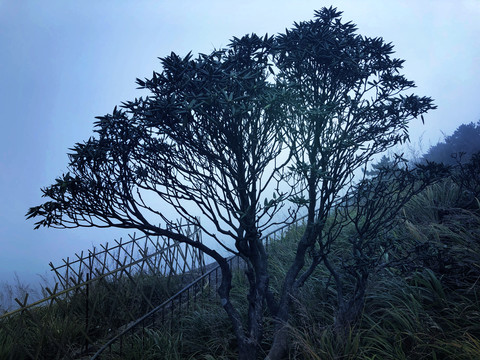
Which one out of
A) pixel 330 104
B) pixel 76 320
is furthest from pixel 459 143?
pixel 76 320

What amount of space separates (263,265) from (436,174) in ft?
9.63

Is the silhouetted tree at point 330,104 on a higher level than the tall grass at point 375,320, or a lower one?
higher

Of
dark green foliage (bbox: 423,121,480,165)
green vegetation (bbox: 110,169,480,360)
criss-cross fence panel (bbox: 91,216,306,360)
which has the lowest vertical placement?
green vegetation (bbox: 110,169,480,360)

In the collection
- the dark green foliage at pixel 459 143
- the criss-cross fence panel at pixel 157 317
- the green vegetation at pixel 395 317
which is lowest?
the green vegetation at pixel 395 317

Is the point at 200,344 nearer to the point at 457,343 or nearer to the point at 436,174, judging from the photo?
the point at 457,343

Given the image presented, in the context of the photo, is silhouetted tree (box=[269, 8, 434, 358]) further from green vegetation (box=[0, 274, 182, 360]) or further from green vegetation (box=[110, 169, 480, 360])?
green vegetation (box=[0, 274, 182, 360])

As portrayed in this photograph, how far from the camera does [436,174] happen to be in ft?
18.5

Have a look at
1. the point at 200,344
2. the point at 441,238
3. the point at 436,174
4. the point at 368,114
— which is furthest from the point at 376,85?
the point at 200,344

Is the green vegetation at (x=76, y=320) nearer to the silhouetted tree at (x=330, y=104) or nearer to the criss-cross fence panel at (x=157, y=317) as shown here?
the criss-cross fence panel at (x=157, y=317)

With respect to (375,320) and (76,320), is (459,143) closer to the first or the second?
(375,320)

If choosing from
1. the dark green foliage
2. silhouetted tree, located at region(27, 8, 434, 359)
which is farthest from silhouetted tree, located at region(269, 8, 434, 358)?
the dark green foliage

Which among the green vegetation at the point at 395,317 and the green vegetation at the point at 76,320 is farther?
the green vegetation at the point at 76,320

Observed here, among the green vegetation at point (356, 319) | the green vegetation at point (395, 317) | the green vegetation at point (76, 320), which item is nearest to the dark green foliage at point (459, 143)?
the green vegetation at point (356, 319)

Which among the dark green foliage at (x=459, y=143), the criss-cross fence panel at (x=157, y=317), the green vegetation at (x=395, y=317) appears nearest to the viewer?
the green vegetation at (x=395, y=317)
